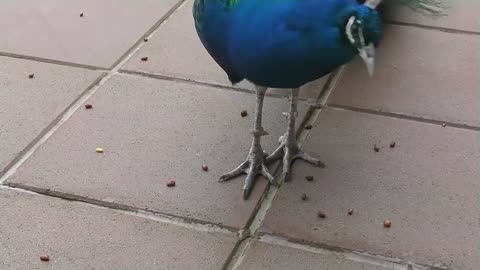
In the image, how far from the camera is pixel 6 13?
4102 mm

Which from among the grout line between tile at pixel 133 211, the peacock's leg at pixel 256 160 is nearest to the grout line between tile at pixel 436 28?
the peacock's leg at pixel 256 160

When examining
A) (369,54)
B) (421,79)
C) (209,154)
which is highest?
(369,54)

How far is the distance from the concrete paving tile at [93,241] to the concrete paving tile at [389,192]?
11.1 inches

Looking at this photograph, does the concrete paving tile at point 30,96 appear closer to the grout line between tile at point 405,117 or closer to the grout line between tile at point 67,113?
the grout line between tile at point 67,113

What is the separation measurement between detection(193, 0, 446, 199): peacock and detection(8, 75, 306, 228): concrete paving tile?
491 millimetres

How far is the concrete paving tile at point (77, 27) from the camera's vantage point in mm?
3713

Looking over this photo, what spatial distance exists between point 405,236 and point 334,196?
318 millimetres

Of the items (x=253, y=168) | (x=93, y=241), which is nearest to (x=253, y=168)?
(x=253, y=168)

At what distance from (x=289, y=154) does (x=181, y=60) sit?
101 cm

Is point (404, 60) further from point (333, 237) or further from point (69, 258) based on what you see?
point (69, 258)

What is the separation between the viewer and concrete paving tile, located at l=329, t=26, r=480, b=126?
3244 millimetres

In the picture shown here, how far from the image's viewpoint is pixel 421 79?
3457mm

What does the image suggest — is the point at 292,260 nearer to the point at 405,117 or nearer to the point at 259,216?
the point at 259,216

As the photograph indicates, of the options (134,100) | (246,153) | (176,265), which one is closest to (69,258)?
(176,265)
